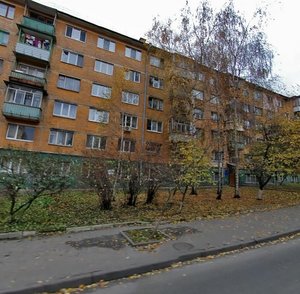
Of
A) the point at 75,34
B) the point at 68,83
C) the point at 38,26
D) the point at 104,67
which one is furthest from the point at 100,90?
the point at 38,26

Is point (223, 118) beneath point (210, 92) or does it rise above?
beneath

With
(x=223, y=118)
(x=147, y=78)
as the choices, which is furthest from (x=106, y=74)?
(x=223, y=118)

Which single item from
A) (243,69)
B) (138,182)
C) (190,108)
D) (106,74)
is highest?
(106,74)

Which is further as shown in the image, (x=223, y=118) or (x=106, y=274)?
(x=223, y=118)

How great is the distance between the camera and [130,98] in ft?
85.4

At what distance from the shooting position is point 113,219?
9.17 metres

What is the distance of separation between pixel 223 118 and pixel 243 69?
3767mm

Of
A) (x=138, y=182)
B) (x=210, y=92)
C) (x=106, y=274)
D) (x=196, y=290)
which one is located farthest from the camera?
(x=210, y=92)

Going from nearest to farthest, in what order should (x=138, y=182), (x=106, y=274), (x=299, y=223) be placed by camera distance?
(x=106, y=274)
(x=299, y=223)
(x=138, y=182)

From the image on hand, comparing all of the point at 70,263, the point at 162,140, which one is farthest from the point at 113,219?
the point at 162,140

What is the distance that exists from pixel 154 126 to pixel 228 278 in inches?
910

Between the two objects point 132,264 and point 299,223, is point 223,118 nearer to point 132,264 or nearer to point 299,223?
point 299,223

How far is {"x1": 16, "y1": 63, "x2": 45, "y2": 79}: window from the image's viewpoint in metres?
22.0

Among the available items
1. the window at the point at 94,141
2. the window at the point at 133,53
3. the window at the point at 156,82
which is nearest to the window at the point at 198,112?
the window at the point at 156,82
